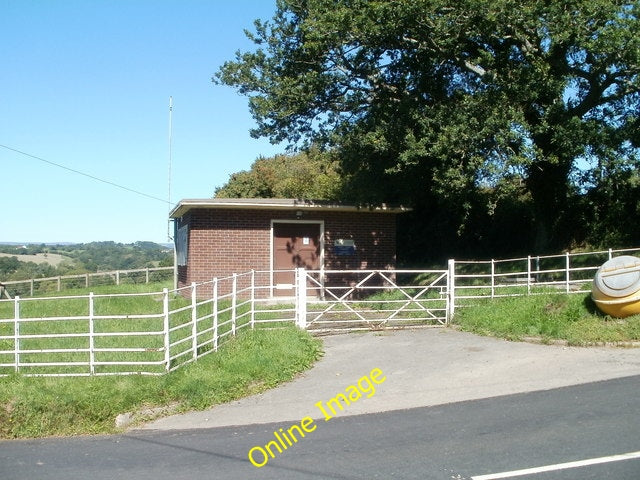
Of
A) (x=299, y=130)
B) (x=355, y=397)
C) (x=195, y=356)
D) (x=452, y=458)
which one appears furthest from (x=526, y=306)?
(x=299, y=130)

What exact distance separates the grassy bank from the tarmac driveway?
414 mm

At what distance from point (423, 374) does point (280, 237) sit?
10.0 meters

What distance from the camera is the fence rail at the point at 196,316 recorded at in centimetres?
1014

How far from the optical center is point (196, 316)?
1090 centimetres

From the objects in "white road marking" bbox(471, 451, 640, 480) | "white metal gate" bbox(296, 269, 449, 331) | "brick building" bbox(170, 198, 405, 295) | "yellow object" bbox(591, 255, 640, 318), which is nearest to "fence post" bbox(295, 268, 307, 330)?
"white metal gate" bbox(296, 269, 449, 331)

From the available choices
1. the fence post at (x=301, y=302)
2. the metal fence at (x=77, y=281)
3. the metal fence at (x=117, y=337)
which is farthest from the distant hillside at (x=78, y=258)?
the fence post at (x=301, y=302)

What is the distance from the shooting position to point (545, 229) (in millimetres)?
20875

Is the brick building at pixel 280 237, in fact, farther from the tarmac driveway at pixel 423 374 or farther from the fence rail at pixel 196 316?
the tarmac driveway at pixel 423 374

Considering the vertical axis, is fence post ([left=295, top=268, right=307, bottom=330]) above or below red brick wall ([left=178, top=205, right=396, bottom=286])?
below

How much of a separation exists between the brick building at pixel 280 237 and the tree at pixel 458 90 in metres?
1.02

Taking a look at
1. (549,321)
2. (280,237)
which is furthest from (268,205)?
(549,321)

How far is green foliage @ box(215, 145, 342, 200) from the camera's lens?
36.7 meters

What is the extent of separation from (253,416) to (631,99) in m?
14.9

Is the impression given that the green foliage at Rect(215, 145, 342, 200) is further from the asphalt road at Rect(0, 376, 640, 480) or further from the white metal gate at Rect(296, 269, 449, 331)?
the asphalt road at Rect(0, 376, 640, 480)
